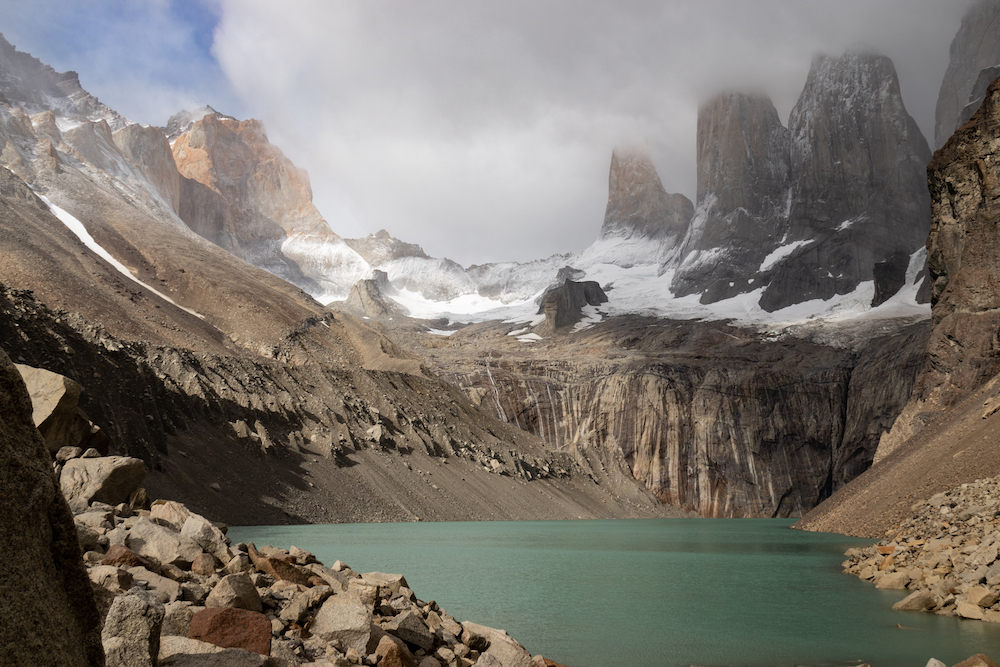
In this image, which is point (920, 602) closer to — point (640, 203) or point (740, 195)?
point (740, 195)

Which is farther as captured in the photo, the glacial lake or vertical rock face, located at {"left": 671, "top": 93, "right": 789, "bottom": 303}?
vertical rock face, located at {"left": 671, "top": 93, "right": 789, "bottom": 303}

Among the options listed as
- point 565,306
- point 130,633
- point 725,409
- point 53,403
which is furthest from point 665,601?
point 565,306

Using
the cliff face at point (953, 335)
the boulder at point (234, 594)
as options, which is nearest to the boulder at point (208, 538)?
the boulder at point (234, 594)

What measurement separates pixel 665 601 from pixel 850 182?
413ft

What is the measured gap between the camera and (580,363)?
82812mm

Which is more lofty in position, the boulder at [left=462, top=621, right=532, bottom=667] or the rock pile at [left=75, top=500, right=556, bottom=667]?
the rock pile at [left=75, top=500, right=556, bottom=667]

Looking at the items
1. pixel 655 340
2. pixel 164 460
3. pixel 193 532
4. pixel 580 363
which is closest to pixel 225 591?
pixel 193 532

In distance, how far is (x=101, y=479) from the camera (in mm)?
9273

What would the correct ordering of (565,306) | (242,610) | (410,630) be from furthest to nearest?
(565,306) < (410,630) < (242,610)

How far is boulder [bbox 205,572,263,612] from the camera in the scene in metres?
5.66

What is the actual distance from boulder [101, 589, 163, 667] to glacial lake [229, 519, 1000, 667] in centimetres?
638

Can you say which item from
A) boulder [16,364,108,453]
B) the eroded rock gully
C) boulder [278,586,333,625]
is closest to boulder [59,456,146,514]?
boulder [16,364,108,453]

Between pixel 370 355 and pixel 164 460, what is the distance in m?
38.0

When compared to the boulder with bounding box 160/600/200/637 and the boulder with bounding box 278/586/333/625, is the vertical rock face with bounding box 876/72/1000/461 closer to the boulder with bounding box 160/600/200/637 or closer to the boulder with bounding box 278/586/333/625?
the boulder with bounding box 278/586/333/625
